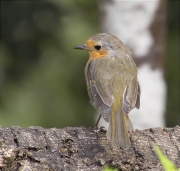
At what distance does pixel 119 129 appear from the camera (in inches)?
218

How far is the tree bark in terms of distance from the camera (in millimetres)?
4832

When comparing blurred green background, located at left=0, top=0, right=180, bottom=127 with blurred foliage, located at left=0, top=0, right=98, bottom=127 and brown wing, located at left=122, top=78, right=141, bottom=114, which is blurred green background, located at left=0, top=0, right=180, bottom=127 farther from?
brown wing, located at left=122, top=78, right=141, bottom=114

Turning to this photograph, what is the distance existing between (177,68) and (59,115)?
1.88m

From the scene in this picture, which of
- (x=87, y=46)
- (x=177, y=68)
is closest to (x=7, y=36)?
(x=87, y=46)

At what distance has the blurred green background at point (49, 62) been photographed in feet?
27.3

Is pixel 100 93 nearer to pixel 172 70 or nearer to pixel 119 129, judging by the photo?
pixel 119 129

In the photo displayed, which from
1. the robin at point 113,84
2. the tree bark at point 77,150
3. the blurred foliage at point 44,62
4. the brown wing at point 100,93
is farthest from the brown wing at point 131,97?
the blurred foliage at point 44,62

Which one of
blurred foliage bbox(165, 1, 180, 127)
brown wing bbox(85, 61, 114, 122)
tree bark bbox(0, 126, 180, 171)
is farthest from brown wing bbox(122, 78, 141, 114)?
blurred foliage bbox(165, 1, 180, 127)

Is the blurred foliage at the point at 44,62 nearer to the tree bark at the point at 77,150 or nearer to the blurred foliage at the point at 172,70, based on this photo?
the blurred foliage at the point at 172,70

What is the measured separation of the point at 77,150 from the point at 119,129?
0.57 m

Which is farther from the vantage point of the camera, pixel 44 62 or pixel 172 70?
pixel 172 70

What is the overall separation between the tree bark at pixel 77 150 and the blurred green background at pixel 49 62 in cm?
288

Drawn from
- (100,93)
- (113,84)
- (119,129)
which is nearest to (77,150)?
(119,129)

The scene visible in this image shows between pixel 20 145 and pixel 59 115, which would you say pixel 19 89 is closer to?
pixel 59 115
